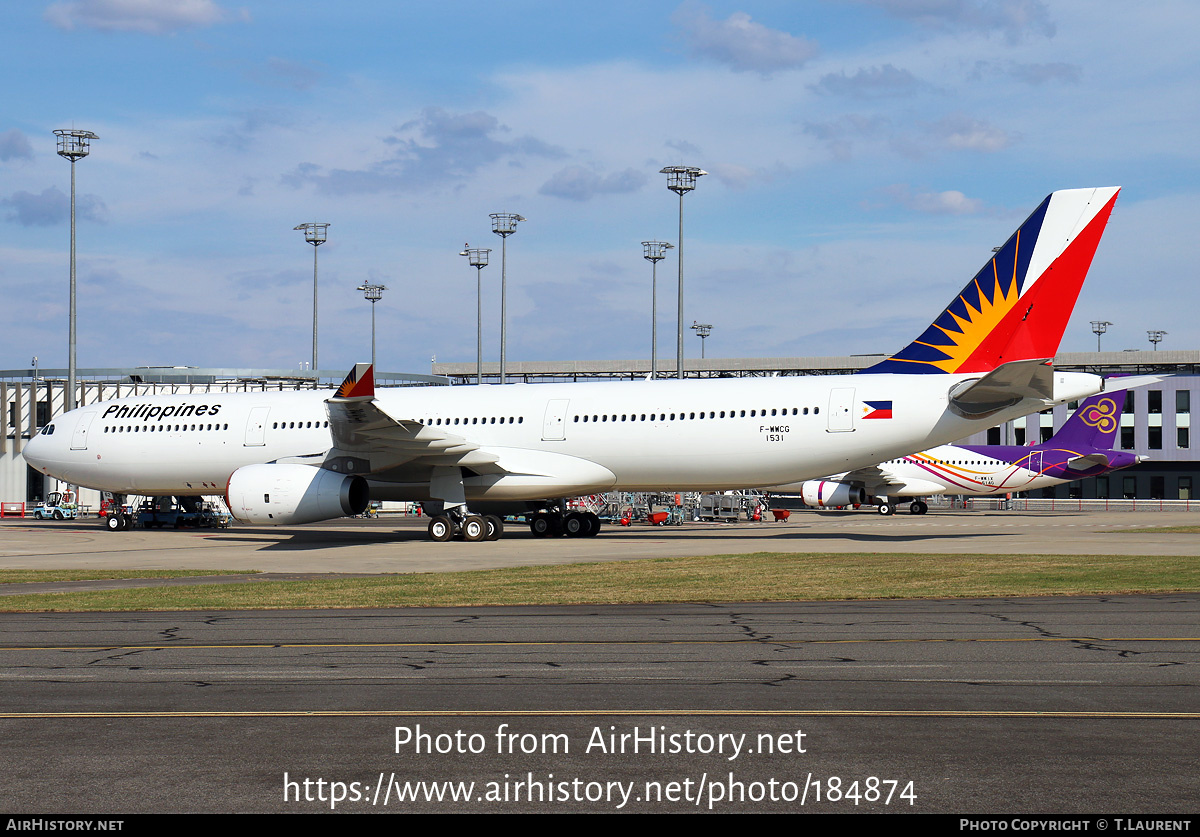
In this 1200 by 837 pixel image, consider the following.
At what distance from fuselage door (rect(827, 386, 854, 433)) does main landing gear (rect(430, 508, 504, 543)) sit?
32.6ft

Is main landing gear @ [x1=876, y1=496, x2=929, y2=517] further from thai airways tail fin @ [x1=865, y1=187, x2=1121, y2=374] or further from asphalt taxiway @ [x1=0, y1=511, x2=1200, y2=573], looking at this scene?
thai airways tail fin @ [x1=865, y1=187, x2=1121, y2=374]

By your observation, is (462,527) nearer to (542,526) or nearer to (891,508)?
(542,526)

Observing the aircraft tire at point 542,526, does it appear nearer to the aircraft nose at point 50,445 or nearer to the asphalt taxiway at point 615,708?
the aircraft nose at point 50,445

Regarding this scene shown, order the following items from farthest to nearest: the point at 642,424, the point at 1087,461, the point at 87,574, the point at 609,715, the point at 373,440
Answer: the point at 1087,461 < the point at 642,424 < the point at 373,440 < the point at 87,574 < the point at 609,715

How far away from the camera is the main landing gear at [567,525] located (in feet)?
116

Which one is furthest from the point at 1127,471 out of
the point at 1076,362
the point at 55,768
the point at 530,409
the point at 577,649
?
the point at 55,768

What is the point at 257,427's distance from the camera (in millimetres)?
34625

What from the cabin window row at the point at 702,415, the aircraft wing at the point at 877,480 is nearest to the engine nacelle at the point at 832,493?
the aircraft wing at the point at 877,480

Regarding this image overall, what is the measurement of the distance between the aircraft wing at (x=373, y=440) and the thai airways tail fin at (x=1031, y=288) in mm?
13092

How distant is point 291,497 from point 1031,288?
19.5 m

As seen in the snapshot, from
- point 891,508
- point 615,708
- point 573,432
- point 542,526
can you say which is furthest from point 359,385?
point 891,508

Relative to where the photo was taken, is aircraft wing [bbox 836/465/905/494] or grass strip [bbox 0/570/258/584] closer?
grass strip [bbox 0/570/258/584]

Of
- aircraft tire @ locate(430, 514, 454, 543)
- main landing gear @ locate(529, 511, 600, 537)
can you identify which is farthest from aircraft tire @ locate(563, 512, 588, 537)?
aircraft tire @ locate(430, 514, 454, 543)

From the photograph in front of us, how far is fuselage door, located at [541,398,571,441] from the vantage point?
3172 centimetres
